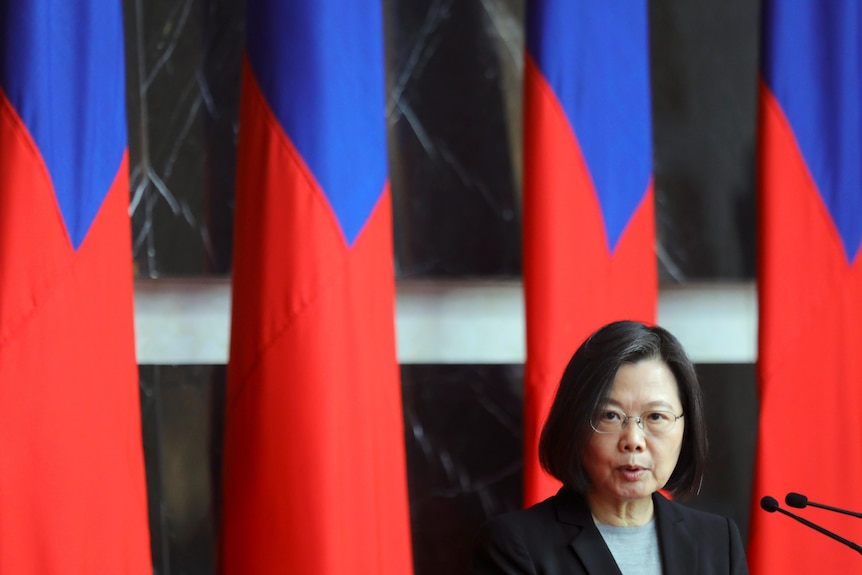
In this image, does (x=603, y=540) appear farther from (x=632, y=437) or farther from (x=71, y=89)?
(x=71, y=89)

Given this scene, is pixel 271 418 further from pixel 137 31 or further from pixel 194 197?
pixel 137 31

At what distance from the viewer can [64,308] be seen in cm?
221

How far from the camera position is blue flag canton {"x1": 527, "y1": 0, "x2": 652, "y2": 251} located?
2566mm

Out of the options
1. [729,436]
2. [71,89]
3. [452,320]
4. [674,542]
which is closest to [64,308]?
[71,89]

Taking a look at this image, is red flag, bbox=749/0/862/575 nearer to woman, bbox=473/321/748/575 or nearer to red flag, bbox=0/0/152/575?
woman, bbox=473/321/748/575

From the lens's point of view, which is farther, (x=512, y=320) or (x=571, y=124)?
(x=512, y=320)

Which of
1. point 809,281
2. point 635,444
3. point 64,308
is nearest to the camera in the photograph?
point 635,444

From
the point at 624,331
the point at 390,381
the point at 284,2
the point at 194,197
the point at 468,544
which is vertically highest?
the point at 284,2

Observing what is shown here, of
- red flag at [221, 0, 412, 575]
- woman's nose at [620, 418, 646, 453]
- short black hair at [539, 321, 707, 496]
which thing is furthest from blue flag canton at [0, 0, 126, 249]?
woman's nose at [620, 418, 646, 453]

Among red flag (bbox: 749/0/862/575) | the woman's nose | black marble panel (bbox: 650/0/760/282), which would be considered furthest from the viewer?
black marble panel (bbox: 650/0/760/282)

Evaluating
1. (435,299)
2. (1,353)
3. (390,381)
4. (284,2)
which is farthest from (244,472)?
(284,2)

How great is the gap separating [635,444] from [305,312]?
904 millimetres

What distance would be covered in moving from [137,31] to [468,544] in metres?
1.66

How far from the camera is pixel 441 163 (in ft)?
9.71
